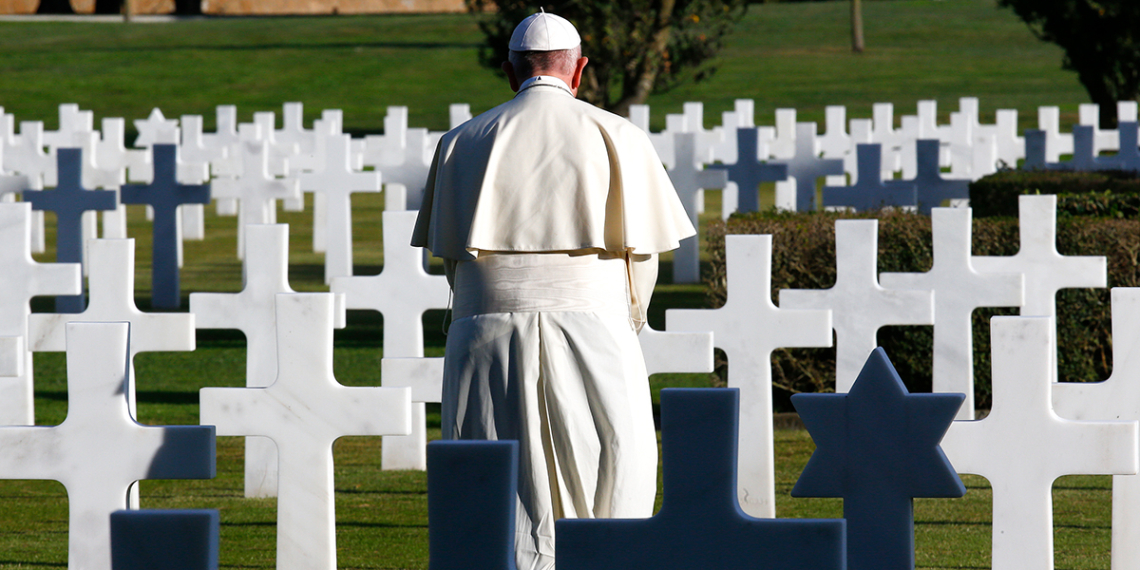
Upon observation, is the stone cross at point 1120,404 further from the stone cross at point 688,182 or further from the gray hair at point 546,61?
the stone cross at point 688,182

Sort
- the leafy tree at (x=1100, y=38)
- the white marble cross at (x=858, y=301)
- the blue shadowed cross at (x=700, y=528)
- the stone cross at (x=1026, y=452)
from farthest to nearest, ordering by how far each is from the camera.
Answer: the leafy tree at (x=1100, y=38)
the white marble cross at (x=858, y=301)
the stone cross at (x=1026, y=452)
the blue shadowed cross at (x=700, y=528)

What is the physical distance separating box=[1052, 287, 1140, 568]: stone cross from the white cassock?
109 centimetres

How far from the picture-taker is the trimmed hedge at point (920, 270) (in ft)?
22.2

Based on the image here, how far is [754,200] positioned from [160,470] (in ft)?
33.0

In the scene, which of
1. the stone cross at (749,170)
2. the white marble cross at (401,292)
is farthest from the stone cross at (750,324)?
the stone cross at (749,170)

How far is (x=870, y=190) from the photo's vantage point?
400 inches

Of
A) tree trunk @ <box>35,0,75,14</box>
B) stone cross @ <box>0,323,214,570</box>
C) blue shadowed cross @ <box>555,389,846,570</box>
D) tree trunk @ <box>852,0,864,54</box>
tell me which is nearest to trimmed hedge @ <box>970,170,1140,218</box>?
stone cross @ <box>0,323,214,570</box>

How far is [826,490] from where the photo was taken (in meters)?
2.58

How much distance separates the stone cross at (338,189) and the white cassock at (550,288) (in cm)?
761

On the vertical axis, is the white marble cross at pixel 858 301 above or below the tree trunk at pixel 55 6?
below

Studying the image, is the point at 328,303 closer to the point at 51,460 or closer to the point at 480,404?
the point at 480,404

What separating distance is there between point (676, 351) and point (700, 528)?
9.05 feet

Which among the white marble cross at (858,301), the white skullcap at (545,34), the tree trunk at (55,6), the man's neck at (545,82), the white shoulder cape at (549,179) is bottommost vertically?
the white marble cross at (858,301)

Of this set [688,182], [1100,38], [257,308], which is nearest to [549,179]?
[257,308]
